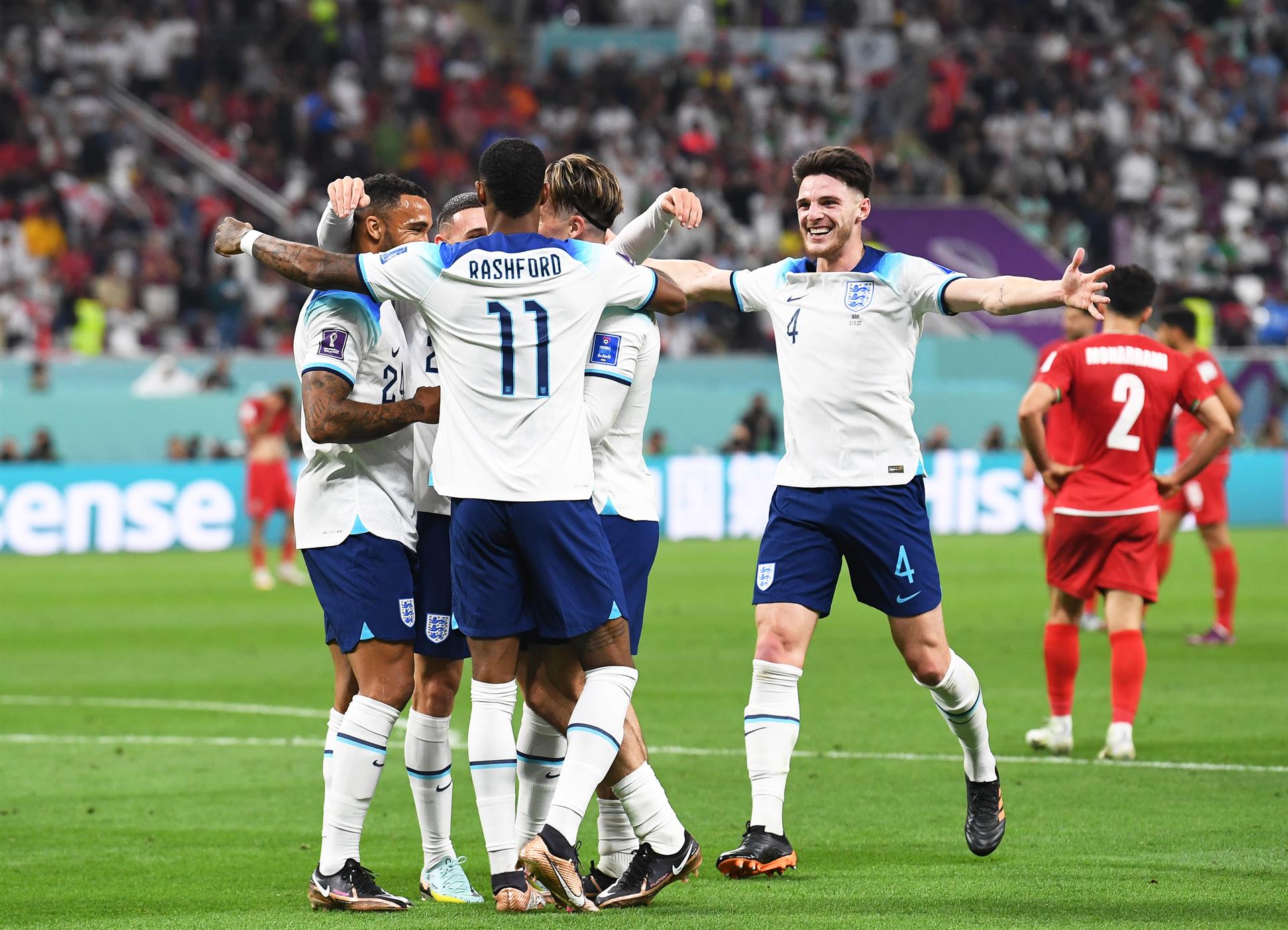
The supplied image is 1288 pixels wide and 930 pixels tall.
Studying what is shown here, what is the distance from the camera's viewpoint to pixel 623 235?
593 centimetres

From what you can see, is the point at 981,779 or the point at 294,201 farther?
the point at 294,201

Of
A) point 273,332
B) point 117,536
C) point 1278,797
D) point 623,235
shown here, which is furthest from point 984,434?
point 623,235

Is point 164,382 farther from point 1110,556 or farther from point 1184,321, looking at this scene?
point 1110,556

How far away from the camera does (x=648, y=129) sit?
30.3m

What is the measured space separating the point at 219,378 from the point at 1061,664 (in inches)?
656

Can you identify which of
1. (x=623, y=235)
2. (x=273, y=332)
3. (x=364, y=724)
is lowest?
(x=364, y=724)

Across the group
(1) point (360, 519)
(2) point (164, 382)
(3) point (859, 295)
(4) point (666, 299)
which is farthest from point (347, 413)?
(2) point (164, 382)

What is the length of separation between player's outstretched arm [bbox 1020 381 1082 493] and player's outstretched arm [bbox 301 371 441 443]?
387cm

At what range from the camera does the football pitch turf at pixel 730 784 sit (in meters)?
5.48

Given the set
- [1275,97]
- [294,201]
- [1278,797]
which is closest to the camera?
[1278,797]

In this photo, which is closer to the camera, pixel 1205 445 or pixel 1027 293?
pixel 1027 293

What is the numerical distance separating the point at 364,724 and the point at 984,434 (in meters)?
21.3

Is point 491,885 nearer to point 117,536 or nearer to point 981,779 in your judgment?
point 981,779

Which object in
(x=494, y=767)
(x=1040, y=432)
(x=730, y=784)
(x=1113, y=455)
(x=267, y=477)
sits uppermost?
(x=267, y=477)
